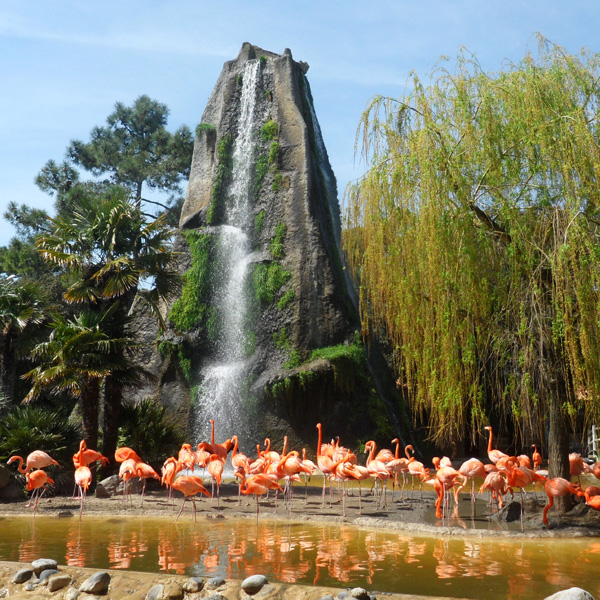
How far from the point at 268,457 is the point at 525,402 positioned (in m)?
5.19

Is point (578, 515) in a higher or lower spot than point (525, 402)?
lower

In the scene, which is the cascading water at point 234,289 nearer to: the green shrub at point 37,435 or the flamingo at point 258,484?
the green shrub at point 37,435

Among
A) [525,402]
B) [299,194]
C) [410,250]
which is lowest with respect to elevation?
[525,402]

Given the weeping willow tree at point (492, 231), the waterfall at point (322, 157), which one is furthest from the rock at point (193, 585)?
the waterfall at point (322, 157)

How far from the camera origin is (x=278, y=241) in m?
21.6

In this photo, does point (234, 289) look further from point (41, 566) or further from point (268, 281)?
point (41, 566)

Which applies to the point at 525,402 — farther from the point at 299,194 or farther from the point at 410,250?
the point at 299,194

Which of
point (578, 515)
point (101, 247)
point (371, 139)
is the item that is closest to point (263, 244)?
point (101, 247)

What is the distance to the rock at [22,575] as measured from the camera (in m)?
5.59

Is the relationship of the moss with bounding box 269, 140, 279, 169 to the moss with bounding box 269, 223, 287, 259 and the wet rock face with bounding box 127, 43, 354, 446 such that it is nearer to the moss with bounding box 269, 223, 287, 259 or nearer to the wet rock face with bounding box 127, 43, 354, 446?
the wet rock face with bounding box 127, 43, 354, 446

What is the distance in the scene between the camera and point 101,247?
14.6 meters

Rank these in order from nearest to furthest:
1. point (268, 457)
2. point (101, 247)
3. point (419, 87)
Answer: point (419, 87), point (268, 457), point (101, 247)

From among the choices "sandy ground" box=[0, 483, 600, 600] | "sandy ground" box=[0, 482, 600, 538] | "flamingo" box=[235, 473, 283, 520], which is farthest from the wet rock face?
"flamingo" box=[235, 473, 283, 520]

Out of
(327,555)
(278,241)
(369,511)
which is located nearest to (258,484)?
(369,511)
